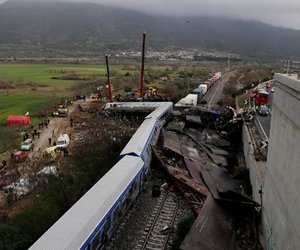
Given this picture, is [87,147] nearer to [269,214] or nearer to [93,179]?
[93,179]

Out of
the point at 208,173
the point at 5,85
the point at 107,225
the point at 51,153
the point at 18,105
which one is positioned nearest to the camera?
the point at 107,225

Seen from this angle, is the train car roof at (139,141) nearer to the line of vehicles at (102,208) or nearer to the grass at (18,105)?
the line of vehicles at (102,208)

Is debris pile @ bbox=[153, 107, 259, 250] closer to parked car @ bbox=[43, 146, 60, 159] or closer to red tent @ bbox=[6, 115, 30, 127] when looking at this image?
parked car @ bbox=[43, 146, 60, 159]

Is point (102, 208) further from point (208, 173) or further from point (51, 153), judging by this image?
point (51, 153)

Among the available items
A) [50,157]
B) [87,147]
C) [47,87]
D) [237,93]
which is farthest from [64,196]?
[47,87]

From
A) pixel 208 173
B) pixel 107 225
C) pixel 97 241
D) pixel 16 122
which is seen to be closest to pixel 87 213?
pixel 97 241

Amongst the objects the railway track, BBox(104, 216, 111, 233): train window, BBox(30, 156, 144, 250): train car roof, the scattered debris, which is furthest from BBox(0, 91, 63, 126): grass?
BBox(104, 216, 111, 233): train window

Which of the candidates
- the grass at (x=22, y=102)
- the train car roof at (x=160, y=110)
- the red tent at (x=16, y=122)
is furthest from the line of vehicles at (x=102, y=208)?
the grass at (x=22, y=102)
